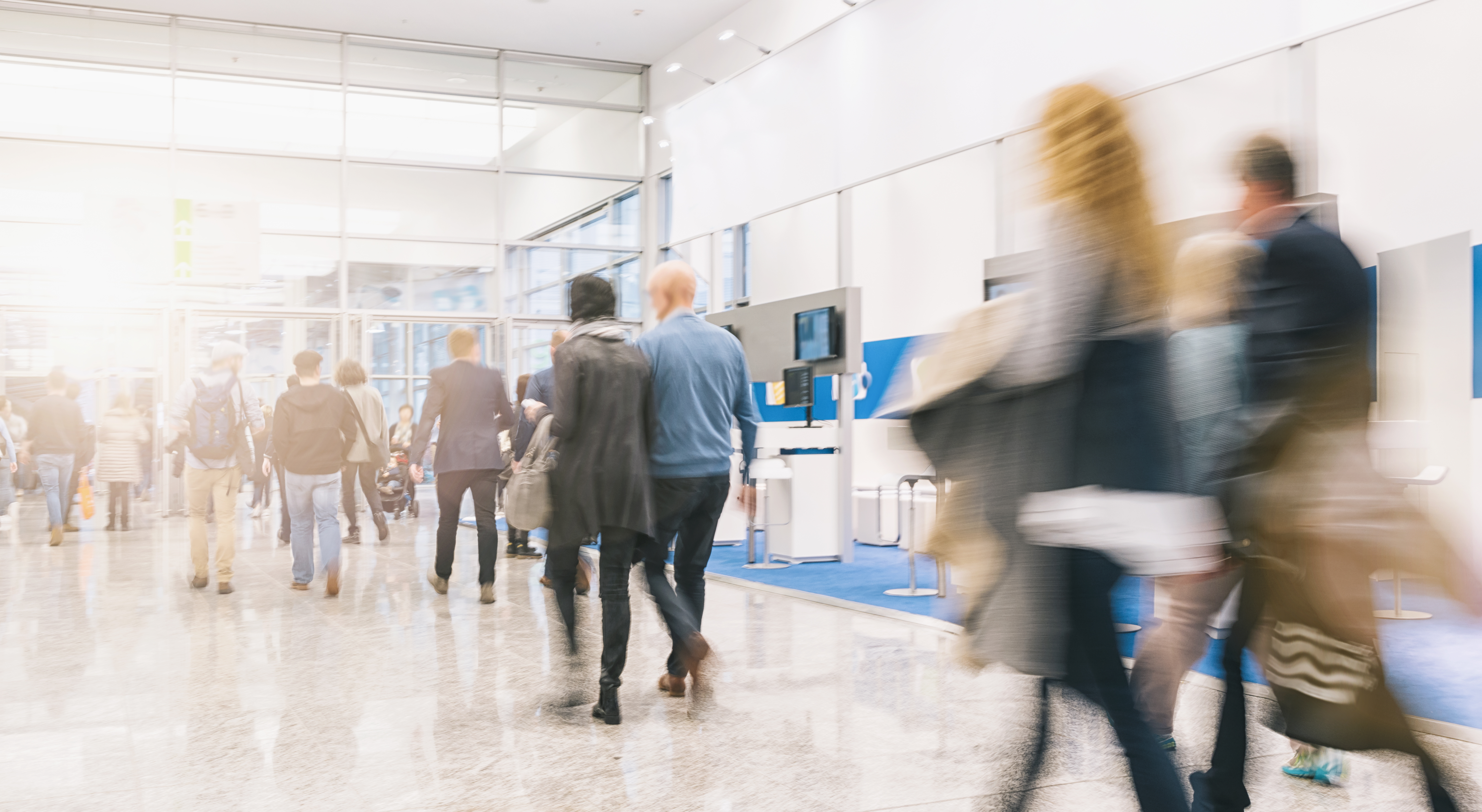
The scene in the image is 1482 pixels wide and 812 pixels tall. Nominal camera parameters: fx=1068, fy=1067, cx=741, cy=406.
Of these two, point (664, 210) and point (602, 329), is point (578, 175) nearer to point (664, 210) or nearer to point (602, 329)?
point (664, 210)

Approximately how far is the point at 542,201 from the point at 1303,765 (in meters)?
12.5

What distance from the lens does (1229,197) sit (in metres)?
6.19

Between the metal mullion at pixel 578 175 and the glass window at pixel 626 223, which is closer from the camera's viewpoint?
the metal mullion at pixel 578 175

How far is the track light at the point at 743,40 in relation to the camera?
1108cm

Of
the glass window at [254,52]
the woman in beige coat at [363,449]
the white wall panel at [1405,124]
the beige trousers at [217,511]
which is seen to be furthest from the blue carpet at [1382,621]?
the glass window at [254,52]

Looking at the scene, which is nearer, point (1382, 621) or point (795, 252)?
point (1382, 621)

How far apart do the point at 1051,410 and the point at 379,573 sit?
6.52 m

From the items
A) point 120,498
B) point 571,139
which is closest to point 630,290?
point 571,139

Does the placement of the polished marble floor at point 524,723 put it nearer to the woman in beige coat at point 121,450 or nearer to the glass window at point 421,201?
the woman in beige coat at point 121,450

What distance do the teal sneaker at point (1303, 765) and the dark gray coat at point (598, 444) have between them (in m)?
1.98

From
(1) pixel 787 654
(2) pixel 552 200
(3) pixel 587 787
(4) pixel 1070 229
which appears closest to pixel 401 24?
(2) pixel 552 200

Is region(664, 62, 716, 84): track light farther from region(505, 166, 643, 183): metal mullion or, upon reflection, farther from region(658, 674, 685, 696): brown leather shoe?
region(658, 674, 685, 696): brown leather shoe

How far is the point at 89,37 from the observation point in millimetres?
12422

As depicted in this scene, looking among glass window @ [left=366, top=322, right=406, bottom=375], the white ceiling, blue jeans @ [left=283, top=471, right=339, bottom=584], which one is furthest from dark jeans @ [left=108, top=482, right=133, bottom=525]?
the white ceiling
